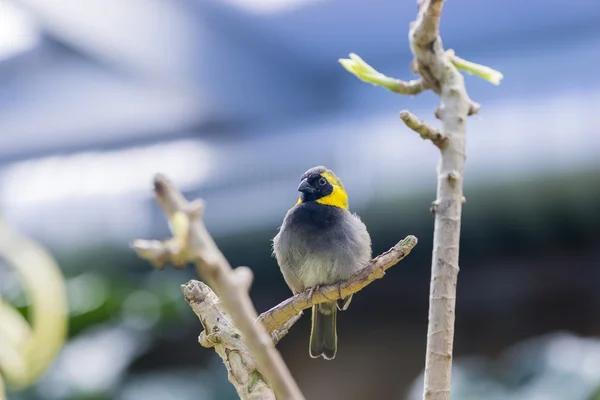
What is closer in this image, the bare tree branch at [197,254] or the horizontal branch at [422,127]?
the bare tree branch at [197,254]

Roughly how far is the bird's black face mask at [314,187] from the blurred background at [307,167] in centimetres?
147

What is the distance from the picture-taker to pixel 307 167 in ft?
12.4

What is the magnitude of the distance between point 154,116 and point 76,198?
0.64 meters

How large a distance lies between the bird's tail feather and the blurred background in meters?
1.30

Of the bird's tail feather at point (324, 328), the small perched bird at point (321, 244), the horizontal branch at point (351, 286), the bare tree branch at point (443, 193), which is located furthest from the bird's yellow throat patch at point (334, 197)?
the bare tree branch at point (443, 193)

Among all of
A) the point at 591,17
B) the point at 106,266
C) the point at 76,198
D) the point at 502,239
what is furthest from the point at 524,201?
the point at 76,198

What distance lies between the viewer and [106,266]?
4.14 meters

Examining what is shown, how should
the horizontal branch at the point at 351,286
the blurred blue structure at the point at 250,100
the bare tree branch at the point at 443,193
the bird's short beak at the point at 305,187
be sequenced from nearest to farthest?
the bare tree branch at the point at 443,193 < the horizontal branch at the point at 351,286 < the bird's short beak at the point at 305,187 < the blurred blue structure at the point at 250,100

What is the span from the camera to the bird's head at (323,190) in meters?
1.53

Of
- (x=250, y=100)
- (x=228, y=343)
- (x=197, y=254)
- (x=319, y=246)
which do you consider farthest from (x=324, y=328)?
(x=250, y=100)

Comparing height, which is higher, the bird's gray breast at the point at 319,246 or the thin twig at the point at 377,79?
the bird's gray breast at the point at 319,246

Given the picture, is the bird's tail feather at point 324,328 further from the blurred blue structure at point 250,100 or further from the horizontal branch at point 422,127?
the blurred blue structure at point 250,100

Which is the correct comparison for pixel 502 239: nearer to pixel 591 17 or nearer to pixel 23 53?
pixel 591 17

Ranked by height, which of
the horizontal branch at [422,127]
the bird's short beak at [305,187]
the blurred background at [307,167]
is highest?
the blurred background at [307,167]
